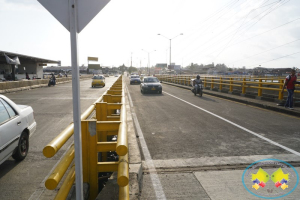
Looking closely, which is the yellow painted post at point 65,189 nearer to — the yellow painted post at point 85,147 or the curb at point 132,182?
the yellow painted post at point 85,147

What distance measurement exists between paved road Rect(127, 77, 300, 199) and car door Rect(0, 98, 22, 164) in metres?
2.53

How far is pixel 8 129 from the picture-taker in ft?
14.8

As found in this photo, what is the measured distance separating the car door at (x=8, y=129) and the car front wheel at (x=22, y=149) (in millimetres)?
220

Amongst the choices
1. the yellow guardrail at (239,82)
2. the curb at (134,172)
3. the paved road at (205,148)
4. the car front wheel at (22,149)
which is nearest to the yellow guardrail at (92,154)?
the curb at (134,172)

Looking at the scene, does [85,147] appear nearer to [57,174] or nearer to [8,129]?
[57,174]

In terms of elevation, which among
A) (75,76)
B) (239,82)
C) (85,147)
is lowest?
(85,147)

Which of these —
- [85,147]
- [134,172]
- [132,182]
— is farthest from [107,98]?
[85,147]

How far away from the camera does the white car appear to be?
14.2ft

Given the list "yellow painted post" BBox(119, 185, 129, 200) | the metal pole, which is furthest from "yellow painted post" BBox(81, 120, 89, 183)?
"yellow painted post" BBox(119, 185, 129, 200)

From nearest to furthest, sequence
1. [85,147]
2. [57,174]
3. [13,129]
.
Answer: [57,174]
[85,147]
[13,129]

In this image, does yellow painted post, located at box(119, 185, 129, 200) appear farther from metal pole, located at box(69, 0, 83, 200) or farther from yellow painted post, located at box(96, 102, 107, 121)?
yellow painted post, located at box(96, 102, 107, 121)

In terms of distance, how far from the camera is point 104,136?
180 inches

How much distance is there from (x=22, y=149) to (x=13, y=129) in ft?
2.37

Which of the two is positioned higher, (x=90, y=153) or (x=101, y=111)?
(x=101, y=111)
